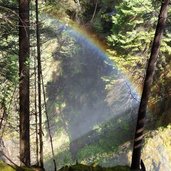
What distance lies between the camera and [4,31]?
8.55m

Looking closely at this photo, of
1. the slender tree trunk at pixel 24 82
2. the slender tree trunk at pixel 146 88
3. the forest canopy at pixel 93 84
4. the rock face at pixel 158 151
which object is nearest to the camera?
the slender tree trunk at pixel 24 82

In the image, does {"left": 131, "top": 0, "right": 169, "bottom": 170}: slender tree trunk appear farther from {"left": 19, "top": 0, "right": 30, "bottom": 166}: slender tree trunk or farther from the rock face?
the rock face

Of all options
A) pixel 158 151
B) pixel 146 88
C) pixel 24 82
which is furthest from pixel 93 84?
pixel 24 82

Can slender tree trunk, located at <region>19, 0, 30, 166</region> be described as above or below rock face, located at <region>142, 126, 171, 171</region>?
above

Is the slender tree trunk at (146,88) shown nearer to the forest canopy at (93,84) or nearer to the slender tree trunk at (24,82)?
the forest canopy at (93,84)

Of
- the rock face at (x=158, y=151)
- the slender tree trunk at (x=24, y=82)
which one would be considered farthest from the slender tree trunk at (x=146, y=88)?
the rock face at (x=158, y=151)

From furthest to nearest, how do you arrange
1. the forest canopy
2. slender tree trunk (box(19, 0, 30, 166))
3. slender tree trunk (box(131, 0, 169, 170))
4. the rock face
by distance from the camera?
the rock face < the forest canopy < slender tree trunk (box(131, 0, 169, 170)) < slender tree trunk (box(19, 0, 30, 166))

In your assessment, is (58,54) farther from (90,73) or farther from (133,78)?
(133,78)

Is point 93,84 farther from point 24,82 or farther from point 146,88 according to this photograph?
point 24,82

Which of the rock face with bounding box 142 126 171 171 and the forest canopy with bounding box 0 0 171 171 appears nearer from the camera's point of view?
the forest canopy with bounding box 0 0 171 171

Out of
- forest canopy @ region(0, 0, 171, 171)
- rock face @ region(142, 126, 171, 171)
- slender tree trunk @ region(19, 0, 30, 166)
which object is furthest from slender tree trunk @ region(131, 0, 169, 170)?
rock face @ region(142, 126, 171, 171)

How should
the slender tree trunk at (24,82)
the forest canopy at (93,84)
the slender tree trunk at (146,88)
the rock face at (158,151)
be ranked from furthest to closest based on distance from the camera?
the rock face at (158,151), the forest canopy at (93,84), the slender tree trunk at (146,88), the slender tree trunk at (24,82)

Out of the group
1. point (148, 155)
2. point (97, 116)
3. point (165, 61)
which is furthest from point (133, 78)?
point (97, 116)

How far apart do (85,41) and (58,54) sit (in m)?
2.13
